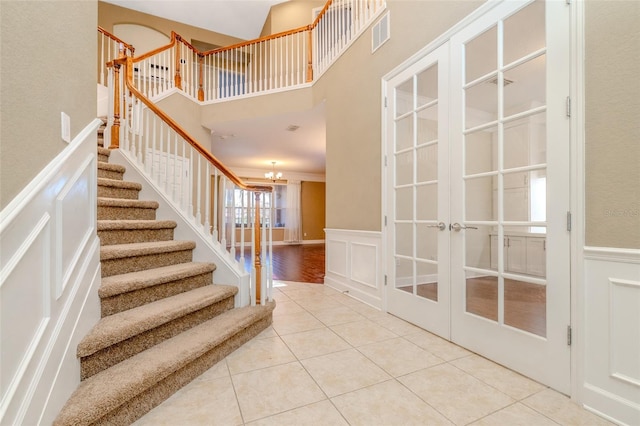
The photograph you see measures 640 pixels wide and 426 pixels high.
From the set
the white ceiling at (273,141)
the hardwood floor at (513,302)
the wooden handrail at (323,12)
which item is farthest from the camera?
the white ceiling at (273,141)

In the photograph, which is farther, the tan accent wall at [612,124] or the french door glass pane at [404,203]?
the french door glass pane at [404,203]

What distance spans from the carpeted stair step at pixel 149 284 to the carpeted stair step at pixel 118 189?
Result: 101 centimetres

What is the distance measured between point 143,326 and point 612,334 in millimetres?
2416

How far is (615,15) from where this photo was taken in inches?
51.9

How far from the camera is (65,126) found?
1.33m

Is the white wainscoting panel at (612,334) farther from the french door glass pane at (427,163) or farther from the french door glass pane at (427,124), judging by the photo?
the french door glass pane at (427,124)

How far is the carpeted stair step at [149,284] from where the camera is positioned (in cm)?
167

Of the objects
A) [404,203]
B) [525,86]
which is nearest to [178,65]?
[404,203]

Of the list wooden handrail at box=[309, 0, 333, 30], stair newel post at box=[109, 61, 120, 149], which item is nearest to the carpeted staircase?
stair newel post at box=[109, 61, 120, 149]

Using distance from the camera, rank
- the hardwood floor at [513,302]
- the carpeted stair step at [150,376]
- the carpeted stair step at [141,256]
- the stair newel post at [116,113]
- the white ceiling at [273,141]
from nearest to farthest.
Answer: the carpeted stair step at [150,376] < the hardwood floor at [513,302] < the carpeted stair step at [141,256] < the stair newel post at [116,113] < the white ceiling at [273,141]

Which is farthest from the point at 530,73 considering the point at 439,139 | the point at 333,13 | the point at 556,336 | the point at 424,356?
the point at 333,13

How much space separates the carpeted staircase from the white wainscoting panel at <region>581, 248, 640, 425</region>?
206cm

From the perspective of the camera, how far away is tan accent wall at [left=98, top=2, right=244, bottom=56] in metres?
6.17


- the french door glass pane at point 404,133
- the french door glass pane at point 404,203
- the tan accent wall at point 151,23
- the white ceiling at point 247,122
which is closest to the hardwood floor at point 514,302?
the french door glass pane at point 404,203
